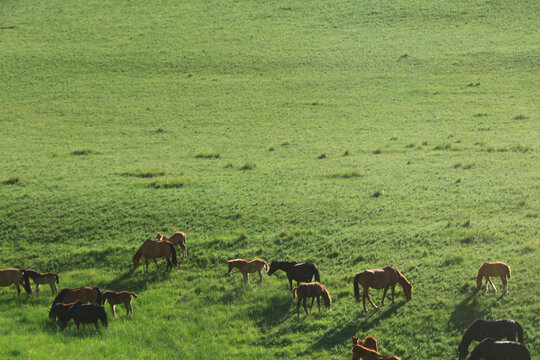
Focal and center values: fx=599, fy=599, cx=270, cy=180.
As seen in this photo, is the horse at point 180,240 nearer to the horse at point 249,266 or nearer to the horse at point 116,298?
the horse at point 249,266

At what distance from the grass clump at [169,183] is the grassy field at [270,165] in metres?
0.11

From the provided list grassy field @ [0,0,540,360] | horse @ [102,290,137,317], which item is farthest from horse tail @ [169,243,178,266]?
horse @ [102,290,137,317]

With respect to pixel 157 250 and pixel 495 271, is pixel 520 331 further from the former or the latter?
pixel 157 250

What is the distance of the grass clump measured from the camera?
26337 millimetres

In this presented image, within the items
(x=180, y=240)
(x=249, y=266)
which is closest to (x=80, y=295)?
(x=180, y=240)

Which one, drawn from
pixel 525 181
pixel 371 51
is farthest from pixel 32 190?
pixel 371 51

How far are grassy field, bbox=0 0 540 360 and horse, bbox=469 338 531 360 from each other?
3.76 feet

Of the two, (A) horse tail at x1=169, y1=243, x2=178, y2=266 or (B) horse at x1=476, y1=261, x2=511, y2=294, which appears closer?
(B) horse at x1=476, y1=261, x2=511, y2=294

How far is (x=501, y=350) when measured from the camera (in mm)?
11352

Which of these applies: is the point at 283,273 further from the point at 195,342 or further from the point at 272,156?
the point at 272,156

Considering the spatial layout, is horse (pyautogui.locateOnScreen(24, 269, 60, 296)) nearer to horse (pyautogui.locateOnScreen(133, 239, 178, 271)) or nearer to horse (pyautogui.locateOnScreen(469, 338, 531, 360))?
horse (pyautogui.locateOnScreen(133, 239, 178, 271))

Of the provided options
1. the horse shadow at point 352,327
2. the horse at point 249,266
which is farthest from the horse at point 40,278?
the horse shadow at point 352,327

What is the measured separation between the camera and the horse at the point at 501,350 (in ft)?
37.0

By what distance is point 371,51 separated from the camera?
53812 mm
